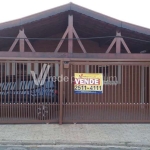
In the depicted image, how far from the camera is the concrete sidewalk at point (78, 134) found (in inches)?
A: 248

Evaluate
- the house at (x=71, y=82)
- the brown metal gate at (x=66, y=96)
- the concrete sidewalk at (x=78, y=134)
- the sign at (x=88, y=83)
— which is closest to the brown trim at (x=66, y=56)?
the house at (x=71, y=82)

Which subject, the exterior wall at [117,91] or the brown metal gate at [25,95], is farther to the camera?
the exterior wall at [117,91]

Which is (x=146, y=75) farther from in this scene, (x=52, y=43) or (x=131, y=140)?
(x=52, y=43)

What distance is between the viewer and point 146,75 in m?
9.23

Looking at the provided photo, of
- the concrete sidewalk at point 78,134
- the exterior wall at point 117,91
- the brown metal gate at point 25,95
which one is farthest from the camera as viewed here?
the exterior wall at point 117,91

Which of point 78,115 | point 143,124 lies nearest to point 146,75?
point 143,124

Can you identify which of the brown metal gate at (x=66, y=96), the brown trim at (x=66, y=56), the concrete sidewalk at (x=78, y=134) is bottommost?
the concrete sidewalk at (x=78, y=134)

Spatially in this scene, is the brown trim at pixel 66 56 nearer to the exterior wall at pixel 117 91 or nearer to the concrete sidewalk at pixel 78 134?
the exterior wall at pixel 117 91

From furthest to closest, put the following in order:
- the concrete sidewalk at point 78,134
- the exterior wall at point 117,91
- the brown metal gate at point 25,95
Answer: the exterior wall at point 117,91, the brown metal gate at point 25,95, the concrete sidewalk at point 78,134

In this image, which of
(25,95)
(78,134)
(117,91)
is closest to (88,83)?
(117,91)

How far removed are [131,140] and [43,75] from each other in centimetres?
387

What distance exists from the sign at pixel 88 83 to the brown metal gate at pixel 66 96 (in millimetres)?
152

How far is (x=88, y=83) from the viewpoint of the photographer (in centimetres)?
847

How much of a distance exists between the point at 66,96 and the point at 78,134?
1.87 m
